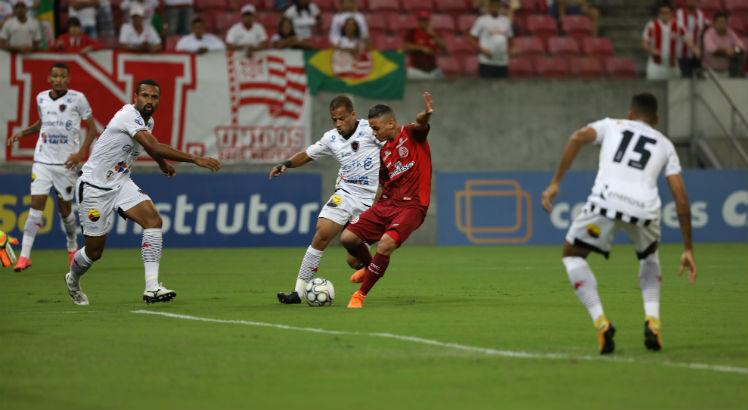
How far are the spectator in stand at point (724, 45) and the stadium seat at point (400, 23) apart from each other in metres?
6.11

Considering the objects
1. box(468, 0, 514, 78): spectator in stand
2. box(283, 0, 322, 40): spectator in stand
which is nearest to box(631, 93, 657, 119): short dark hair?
box(468, 0, 514, 78): spectator in stand

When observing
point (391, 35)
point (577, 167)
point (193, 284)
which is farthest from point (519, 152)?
point (193, 284)

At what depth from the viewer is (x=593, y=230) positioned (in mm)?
8922

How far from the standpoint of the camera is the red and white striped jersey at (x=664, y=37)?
85.4 ft

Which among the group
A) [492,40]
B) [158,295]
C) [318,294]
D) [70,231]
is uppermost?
[492,40]

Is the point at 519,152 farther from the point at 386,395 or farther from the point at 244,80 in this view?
the point at 386,395

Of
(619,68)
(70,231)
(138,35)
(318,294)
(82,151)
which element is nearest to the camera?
(318,294)

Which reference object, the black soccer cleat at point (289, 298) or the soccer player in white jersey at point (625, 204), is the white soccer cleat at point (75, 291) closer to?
the black soccer cleat at point (289, 298)

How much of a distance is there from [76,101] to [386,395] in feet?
38.7

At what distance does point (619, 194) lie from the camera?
29.2 ft

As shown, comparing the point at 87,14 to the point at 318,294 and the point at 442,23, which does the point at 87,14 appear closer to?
the point at 442,23

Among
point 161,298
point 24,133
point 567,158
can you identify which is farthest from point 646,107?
point 24,133

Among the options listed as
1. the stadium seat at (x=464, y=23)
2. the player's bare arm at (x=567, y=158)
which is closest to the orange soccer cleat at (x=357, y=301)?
the player's bare arm at (x=567, y=158)

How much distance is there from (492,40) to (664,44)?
3620 mm
